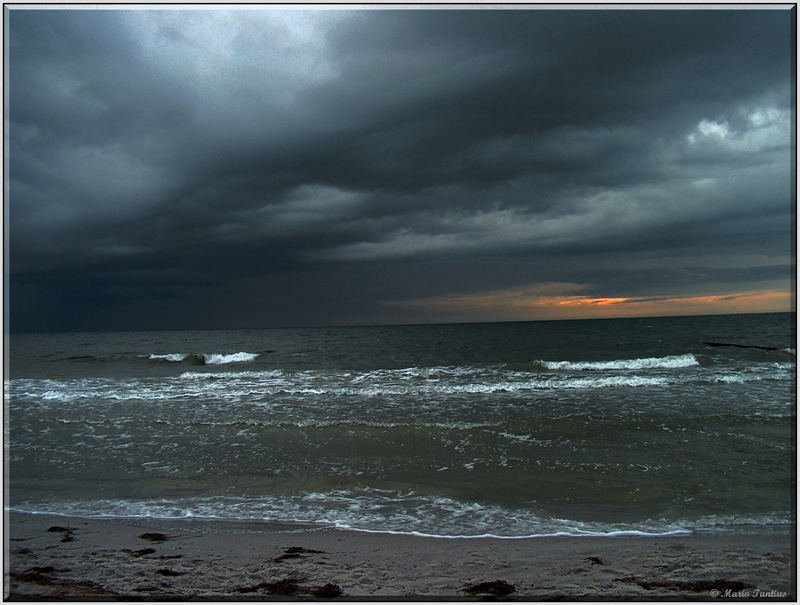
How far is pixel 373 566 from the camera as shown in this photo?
510 centimetres

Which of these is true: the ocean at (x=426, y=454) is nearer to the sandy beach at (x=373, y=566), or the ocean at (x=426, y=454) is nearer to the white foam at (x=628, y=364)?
the sandy beach at (x=373, y=566)

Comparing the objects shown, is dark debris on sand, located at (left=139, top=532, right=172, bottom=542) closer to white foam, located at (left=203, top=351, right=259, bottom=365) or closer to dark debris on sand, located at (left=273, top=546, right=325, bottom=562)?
dark debris on sand, located at (left=273, top=546, right=325, bottom=562)

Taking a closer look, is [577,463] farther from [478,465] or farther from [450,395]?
[450,395]

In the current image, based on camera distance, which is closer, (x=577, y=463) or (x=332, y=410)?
(x=577, y=463)

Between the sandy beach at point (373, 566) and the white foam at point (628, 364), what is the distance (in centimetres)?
2179

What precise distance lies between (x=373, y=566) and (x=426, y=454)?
508 cm

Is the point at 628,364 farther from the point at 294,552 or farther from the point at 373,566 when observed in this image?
the point at 294,552

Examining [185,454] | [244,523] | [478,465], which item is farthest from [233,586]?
[185,454]

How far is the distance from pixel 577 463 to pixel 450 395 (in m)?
8.52

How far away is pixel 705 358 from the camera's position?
28203 millimetres

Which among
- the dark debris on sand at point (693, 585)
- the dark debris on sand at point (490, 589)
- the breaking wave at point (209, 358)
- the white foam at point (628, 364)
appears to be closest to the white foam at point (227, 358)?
the breaking wave at point (209, 358)

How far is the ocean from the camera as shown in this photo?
6949 millimetres

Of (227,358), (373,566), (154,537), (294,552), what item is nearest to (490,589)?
(373,566)

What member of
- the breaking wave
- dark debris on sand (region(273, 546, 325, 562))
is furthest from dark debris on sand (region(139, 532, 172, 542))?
the breaking wave
